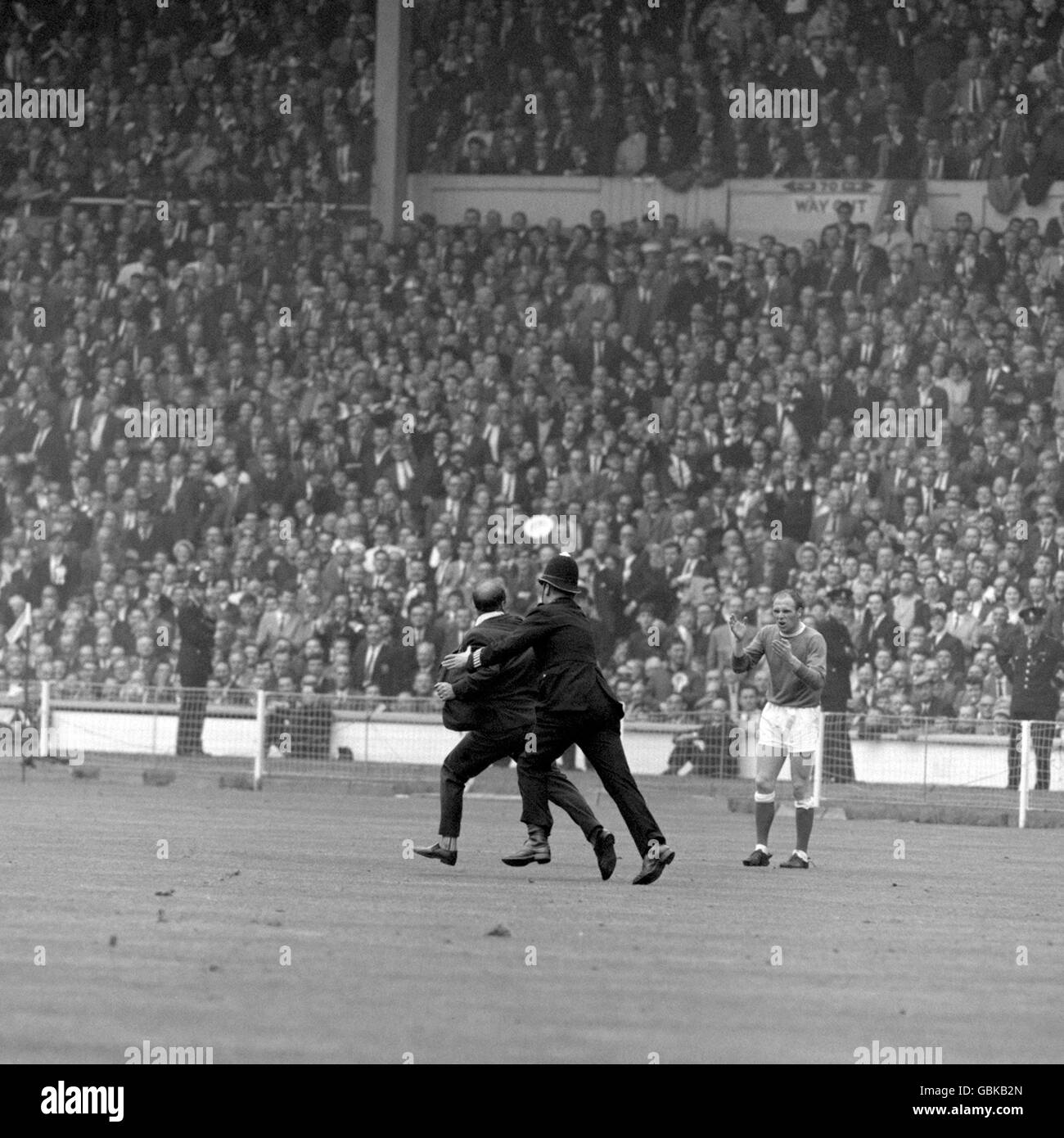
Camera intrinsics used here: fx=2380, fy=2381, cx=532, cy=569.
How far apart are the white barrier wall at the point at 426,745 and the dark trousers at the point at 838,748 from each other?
0.09 metres

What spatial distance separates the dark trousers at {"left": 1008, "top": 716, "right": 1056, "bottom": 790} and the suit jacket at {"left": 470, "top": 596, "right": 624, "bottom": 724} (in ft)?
33.2

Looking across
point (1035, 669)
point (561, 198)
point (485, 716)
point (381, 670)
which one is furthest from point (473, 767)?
point (561, 198)

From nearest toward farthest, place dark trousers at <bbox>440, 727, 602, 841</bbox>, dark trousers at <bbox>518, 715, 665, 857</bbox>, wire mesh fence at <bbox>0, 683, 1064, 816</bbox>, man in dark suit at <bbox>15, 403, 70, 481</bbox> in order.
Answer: dark trousers at <bbox>518, 715, 665, 857</bbox>, dark trousers at <bbox>440, 727, 602, 841</bbox>, wire mesh fence at <bbox>0, 683, 1064, 816</bbox>, man in dark suit at <bbox>15, 403, 70, 481</bbox>

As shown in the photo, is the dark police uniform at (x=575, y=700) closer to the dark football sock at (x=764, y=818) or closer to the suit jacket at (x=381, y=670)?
the dark football sock at (x=764, y=818)

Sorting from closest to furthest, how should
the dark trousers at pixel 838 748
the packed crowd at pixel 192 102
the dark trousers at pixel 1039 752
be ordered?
the dark trousers at pixel 1039 752 < the dark trousers at pixel 838 748 < the packed crowd at pixel 192 102

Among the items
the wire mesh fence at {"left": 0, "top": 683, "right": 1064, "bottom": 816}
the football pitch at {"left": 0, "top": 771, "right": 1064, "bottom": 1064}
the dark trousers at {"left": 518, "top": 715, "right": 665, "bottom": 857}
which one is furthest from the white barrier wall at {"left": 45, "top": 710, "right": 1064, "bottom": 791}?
the dark trousers at {"left": 518, "top": 715, "right": 665, "bottom": 857}

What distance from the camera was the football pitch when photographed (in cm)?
764

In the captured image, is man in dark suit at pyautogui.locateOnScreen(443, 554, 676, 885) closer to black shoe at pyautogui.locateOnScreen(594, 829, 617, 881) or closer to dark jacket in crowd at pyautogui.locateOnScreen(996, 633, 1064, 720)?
black shoe at pyautogui.locateOnScreen(594, 829, 617, 881)

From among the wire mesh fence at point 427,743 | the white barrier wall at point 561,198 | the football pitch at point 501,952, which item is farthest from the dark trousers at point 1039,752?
the white barrier wall at point 561,198

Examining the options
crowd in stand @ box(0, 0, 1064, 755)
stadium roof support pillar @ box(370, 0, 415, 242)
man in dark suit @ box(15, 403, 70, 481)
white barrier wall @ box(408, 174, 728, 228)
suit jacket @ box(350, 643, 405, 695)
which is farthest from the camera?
stadium roof support pillar @ box(370, 0, 415, 242)

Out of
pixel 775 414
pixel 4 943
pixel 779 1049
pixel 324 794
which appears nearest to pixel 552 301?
pixel 775 414

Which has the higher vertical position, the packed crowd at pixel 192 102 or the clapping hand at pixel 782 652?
the packed crowd at pixel 192 102

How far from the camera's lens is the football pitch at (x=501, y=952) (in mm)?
7645
